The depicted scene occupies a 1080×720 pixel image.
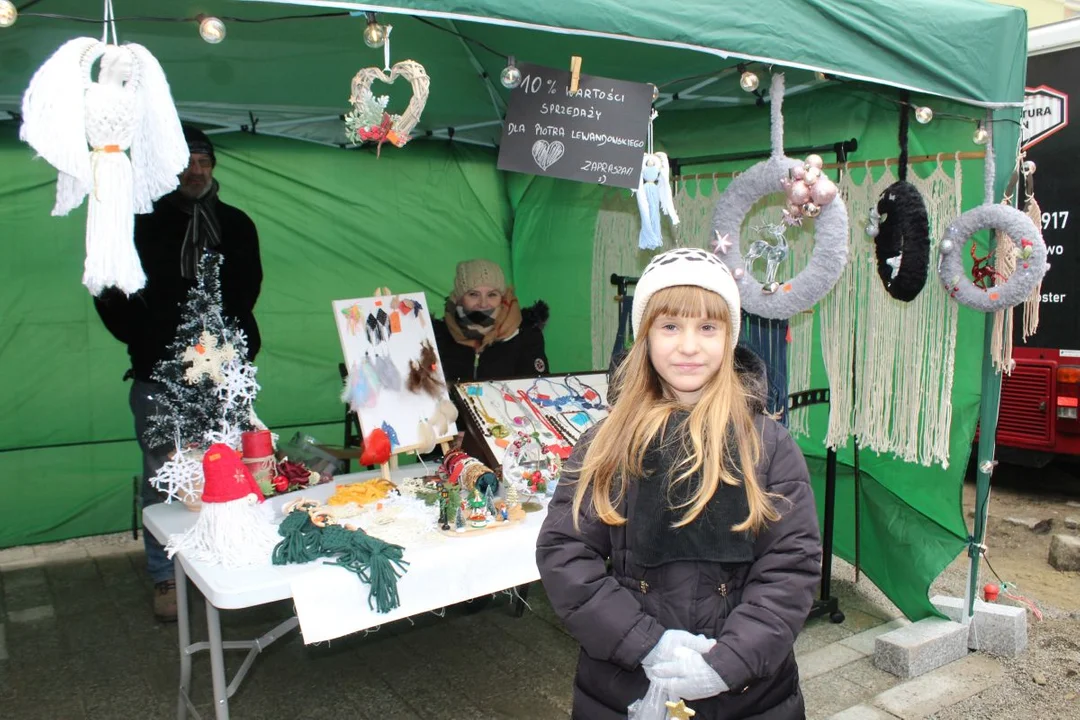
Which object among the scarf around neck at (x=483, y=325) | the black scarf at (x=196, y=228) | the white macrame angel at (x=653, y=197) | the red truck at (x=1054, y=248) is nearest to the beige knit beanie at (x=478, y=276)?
the scarf around neck at (x=483, y=325)

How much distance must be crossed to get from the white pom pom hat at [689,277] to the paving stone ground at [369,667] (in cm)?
187

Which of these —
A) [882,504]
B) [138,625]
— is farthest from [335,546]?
[882,504]

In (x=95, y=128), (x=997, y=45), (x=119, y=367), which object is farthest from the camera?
(x=119, y=367)

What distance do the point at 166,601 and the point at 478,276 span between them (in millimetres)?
2119

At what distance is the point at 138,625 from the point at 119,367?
167cm

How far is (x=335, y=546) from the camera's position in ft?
7.83

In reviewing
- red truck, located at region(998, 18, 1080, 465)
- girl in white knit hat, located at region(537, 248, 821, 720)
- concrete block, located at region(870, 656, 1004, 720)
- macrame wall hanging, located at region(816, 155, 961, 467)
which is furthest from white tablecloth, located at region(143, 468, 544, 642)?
red truck, located at region(998, 18, 1080, 465)

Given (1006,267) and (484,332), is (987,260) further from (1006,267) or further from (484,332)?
(484,332)

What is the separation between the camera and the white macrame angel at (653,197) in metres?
2.94

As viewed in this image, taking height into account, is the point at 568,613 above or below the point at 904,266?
below

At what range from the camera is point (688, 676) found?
153 cm

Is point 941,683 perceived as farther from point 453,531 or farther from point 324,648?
point 324,648

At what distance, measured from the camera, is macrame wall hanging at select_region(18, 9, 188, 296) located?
5.80 feet

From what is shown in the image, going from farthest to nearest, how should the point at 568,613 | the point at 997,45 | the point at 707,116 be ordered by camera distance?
the point at 707,116 → the point at 997,45 → the point at 568,613
